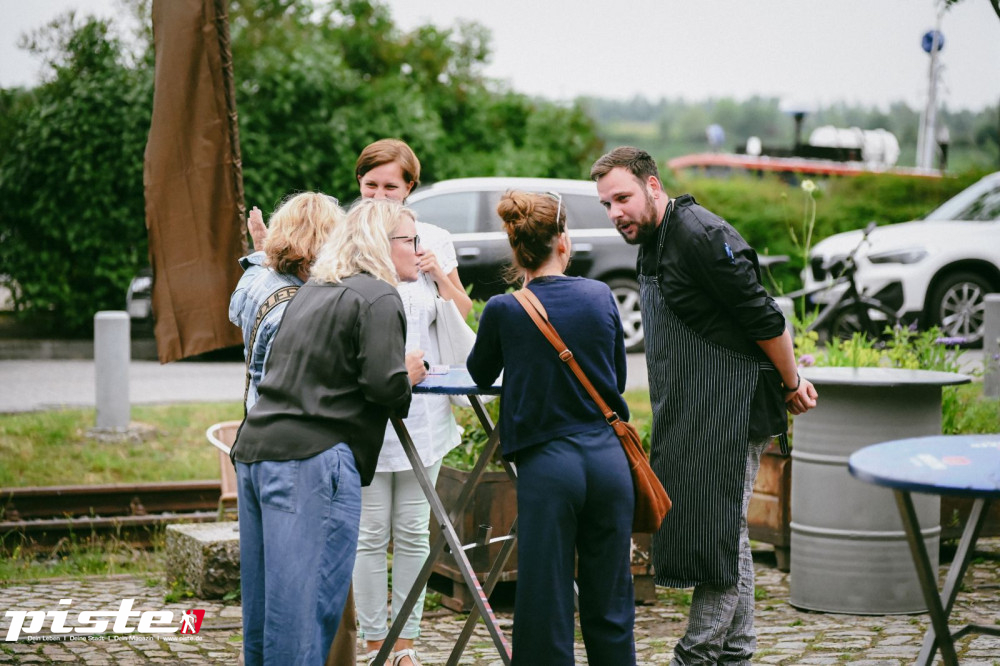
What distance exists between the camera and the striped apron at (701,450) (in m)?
4.13

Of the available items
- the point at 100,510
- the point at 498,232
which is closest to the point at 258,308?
the point at 100,510

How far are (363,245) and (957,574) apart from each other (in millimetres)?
1968

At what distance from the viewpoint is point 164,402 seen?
10.9 meters

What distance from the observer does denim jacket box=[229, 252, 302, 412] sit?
3947 millimetres

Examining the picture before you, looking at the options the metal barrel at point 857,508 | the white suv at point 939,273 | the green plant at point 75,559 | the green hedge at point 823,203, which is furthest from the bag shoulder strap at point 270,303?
the green hedge at point 823,203

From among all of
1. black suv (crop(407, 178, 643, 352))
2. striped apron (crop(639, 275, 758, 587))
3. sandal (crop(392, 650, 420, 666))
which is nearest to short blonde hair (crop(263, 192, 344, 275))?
striped apron (crop(639, 275, 758, 587))

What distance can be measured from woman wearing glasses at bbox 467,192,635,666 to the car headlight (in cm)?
956

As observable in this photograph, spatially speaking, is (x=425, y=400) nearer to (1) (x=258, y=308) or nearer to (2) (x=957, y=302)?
(1) (x=258, y=308)

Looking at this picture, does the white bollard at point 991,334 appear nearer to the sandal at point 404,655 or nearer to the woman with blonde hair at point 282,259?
the sandal at point 404,655

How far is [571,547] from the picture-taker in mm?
3682

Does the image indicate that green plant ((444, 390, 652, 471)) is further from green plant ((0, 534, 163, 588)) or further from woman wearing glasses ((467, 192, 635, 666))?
woman wearing glasses ((467, 192, 635, 666))

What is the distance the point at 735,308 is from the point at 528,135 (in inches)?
619

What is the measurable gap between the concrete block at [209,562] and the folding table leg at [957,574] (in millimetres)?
3442

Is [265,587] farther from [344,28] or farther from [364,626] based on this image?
[344,28]
